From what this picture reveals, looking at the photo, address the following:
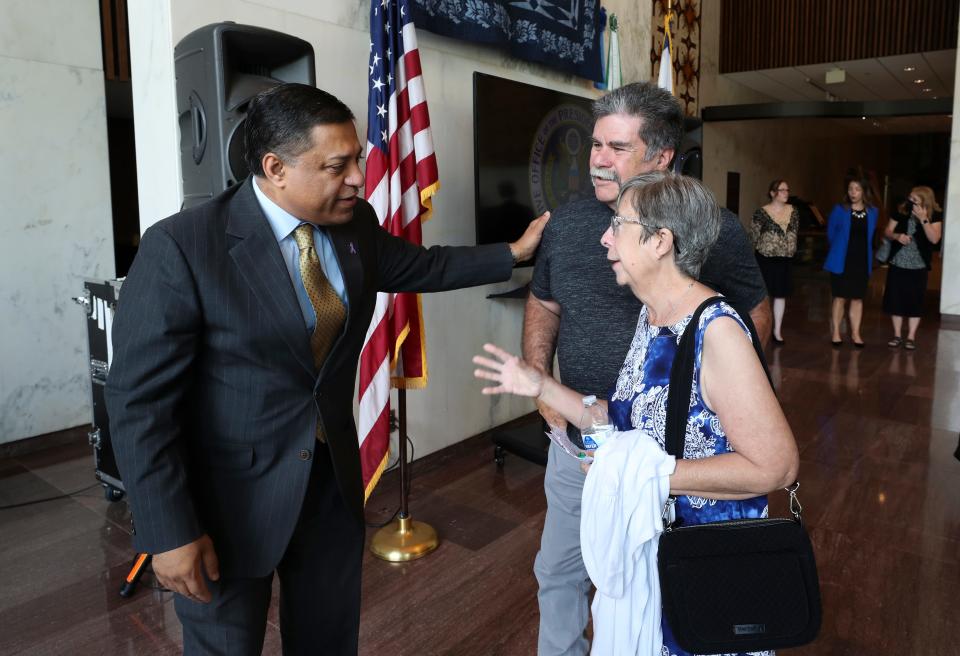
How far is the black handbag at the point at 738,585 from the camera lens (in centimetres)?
130

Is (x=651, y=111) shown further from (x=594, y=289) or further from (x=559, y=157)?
(x=559, y=157)

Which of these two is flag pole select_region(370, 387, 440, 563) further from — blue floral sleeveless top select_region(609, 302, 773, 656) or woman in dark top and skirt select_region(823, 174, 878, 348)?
woman in dark top and skirt select_region(823, 174, 878, 348)

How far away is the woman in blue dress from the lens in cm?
128

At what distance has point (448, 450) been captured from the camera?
14.6ft

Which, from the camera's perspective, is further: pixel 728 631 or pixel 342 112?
pixel 342 112

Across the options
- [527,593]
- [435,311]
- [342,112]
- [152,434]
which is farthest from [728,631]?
[435,311]

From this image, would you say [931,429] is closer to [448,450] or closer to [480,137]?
[448,450]

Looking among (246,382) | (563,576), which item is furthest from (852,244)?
(246,382)

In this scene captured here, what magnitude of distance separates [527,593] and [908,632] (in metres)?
1.36

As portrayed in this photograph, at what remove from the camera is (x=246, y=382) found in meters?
1.54

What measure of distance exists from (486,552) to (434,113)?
2.39 metres

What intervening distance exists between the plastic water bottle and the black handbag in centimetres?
23

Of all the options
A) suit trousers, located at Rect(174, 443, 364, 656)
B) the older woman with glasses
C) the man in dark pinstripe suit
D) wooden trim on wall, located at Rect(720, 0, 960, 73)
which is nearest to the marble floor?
suit trousers, located at Rect(174, 443, 364, 656)

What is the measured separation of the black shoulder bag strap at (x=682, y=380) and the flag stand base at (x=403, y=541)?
2.09 meters
